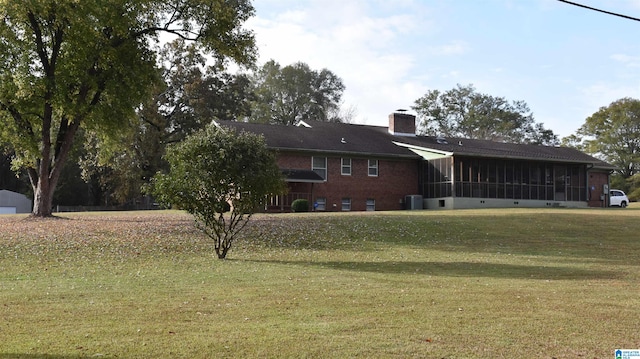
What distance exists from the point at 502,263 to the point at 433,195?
23470 mm

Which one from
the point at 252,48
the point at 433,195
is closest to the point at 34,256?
the point at 252,48

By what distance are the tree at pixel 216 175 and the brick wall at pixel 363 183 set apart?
65.6ft

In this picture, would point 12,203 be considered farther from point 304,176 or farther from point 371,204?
point 371,204

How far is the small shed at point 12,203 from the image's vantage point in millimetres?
51938

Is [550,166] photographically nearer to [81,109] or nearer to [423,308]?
[81,109]

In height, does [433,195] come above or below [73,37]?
below

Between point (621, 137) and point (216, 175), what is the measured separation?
64872mm

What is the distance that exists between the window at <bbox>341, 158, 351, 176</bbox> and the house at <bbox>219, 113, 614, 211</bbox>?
64 mm

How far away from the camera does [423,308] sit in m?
9.82

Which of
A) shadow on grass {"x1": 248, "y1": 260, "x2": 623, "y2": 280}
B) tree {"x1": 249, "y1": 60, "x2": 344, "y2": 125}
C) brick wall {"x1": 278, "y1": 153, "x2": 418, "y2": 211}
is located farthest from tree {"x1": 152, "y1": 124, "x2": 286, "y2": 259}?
tree {"x1": 249, "y1": 60, "x2": 344, "y2": 125}

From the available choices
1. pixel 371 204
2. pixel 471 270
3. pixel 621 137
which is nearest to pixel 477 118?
pixel 621 137

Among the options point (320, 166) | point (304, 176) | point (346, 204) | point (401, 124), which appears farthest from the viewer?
point (401, 124)

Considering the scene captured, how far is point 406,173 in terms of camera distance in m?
41.6

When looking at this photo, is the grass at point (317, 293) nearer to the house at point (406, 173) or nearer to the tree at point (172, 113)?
the house at point (406, 173)
